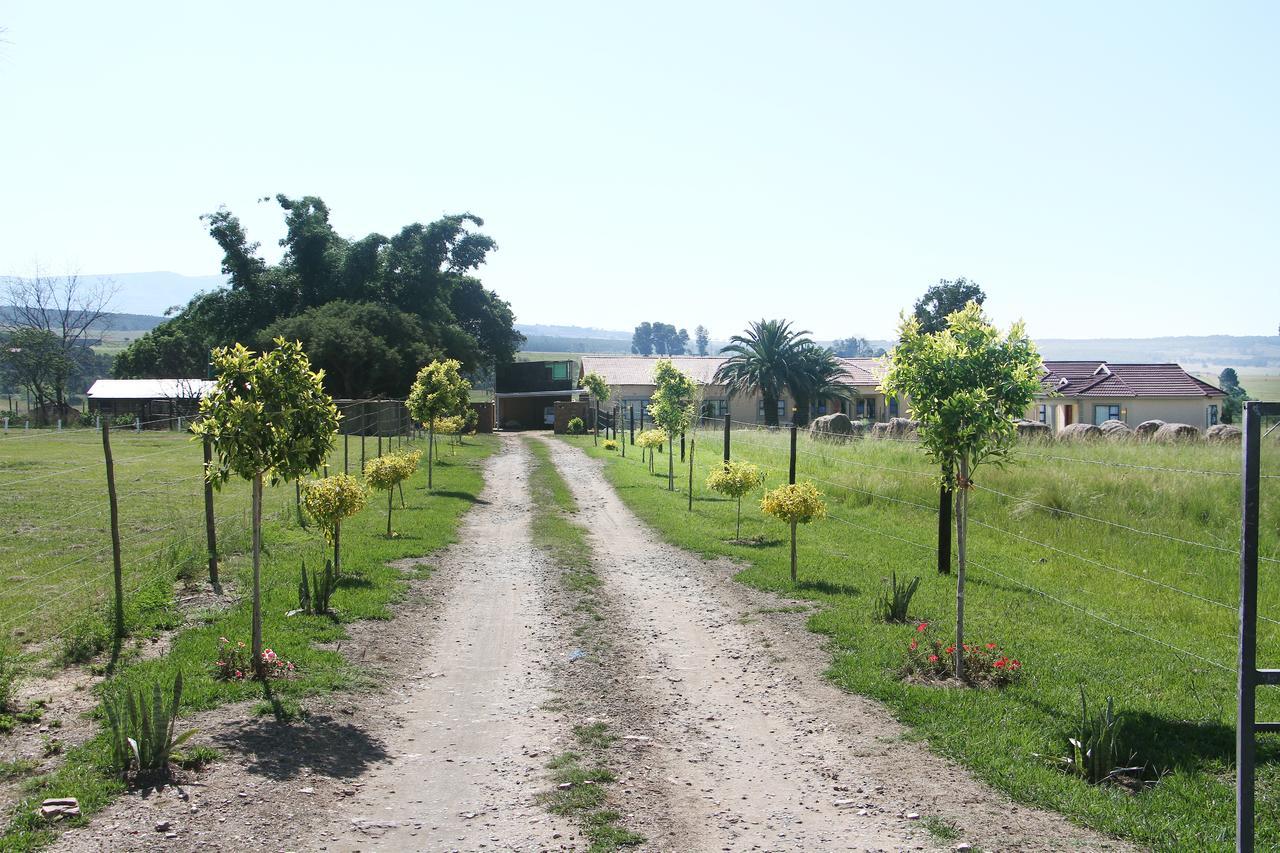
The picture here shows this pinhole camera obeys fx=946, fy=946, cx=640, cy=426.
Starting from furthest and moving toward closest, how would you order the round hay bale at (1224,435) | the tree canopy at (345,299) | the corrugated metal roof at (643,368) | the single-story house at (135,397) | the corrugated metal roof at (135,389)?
the corrugated metal roof at (643,368) → the corrugated metal roof at (135,389) → the single-story house at (135,397) → the tree canopy at (345,299) → the round hay bale at (1224,435)

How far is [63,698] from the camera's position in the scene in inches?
312

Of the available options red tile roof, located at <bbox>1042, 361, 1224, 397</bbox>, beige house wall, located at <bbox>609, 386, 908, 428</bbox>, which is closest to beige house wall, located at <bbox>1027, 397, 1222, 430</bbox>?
red tile roof, located at <bbox>1042, 361, 1224, 397</bbox>

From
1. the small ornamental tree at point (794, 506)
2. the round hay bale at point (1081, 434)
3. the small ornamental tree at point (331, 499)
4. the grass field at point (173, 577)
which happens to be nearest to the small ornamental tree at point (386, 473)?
the grass field at point (173, 577)

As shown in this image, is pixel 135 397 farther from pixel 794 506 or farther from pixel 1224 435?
pixel 794 506

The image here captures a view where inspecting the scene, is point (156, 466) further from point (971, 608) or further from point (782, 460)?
point (971, 608)

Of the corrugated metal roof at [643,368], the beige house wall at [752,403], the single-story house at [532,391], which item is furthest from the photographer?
the corrugated metal roof at [643,368]

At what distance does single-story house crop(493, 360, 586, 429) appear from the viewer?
70625 mm

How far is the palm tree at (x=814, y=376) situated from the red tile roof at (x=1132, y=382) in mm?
13192

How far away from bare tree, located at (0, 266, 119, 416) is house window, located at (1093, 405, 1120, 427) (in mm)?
72896

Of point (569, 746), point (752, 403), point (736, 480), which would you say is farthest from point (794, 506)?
point (752, 403)

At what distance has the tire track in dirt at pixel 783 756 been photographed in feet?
19.3

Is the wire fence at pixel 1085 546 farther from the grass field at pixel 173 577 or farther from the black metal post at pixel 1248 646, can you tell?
the grass field at pixel 173 577

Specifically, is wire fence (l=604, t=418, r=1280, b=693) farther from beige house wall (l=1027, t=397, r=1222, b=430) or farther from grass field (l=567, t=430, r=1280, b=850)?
beige house wall (l=1027, t=397, r=1222, b=430)

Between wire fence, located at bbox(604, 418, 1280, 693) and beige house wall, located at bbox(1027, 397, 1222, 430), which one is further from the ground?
beige house wall, located at bbox(1027, 397, 1222, 430)
